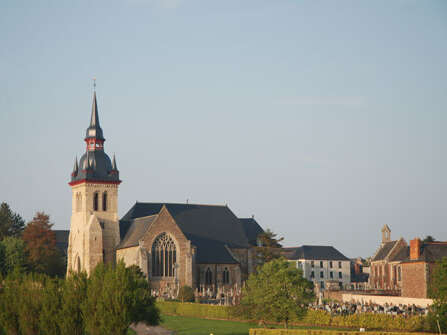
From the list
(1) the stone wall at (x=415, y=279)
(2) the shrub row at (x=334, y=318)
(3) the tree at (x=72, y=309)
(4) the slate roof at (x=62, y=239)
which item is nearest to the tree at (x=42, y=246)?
(4) the slate roof at (x=62, y=239)

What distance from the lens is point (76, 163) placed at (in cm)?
9594

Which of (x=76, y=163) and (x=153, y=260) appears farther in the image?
(x=76, y=163)

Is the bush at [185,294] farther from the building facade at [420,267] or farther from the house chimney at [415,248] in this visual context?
the house chimney at [415,248]

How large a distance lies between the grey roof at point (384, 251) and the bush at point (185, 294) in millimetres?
39189

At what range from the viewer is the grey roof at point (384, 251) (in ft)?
366

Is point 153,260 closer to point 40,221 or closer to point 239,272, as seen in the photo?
point 239,272

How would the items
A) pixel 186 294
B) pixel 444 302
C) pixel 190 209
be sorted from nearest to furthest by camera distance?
pixel 444 302
pixel 186 294
pixel 190 209

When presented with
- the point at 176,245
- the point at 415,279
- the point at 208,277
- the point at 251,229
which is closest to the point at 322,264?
the point at 251,229

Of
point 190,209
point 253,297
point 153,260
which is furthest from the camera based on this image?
point 190,209

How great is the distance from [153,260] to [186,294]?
847 centimetres

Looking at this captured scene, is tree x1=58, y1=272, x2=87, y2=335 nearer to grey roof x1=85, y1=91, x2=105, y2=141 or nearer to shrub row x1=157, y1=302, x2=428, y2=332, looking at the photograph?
shrub row x1=157, y1=302, x2=428, y2=332

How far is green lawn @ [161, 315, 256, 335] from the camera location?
54781 millimetres

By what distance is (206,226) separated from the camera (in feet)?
328

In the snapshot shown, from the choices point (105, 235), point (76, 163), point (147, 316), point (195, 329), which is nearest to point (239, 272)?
point (105, 235)
